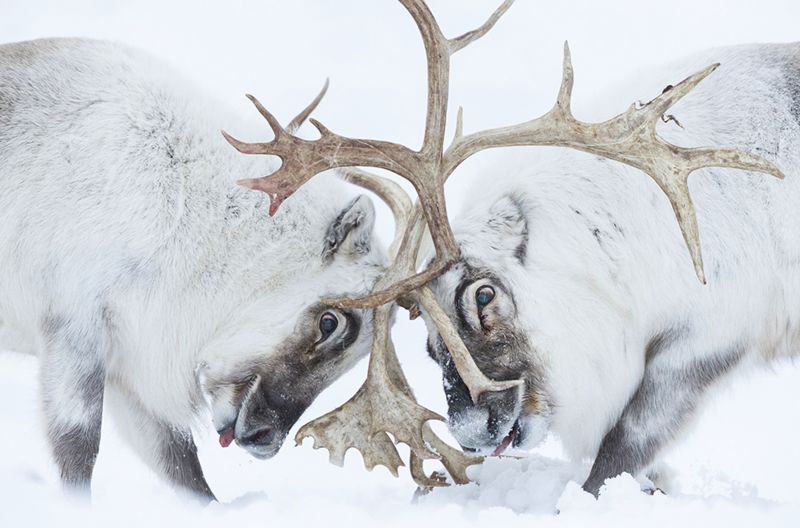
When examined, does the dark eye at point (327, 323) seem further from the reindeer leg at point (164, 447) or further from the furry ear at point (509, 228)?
the reindeer leg at point (164, 447)

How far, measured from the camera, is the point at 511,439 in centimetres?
561

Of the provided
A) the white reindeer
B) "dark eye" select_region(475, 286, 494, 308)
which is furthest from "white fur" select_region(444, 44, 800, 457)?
"dark eye" select_region(475, 286, 494, 308)

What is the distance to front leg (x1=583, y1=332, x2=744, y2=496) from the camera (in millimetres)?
5648

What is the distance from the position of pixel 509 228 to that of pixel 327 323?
1.03 meters

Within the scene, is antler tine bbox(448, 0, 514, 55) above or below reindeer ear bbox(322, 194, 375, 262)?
above

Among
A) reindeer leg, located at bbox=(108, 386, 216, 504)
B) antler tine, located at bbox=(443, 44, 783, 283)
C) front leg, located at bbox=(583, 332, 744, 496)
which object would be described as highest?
antler tine, located at bbox=(443, 44, 783, 283)

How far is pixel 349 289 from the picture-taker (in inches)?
223

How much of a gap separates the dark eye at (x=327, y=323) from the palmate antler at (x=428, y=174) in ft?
0.51

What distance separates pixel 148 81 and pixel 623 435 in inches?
122

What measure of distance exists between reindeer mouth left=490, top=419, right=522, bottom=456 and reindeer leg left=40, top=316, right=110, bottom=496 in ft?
6.59

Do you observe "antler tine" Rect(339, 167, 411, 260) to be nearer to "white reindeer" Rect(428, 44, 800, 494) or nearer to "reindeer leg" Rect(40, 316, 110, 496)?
"white reindeer" Rect(428, 44, 800, 494)

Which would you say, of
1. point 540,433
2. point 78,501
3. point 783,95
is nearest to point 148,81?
point 78,501

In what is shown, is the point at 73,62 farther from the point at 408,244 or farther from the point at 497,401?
the point at 497,401

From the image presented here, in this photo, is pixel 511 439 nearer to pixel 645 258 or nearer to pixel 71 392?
pixel 645 258
